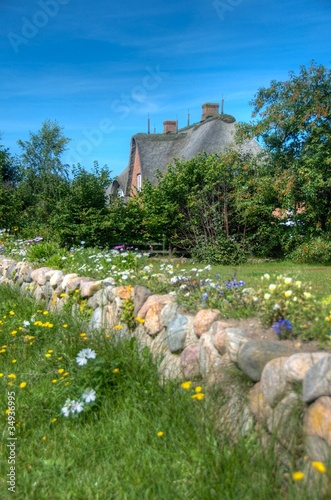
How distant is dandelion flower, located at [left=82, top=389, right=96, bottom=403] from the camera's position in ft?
10.5

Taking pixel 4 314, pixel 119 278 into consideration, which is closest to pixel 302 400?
pixel 119 278

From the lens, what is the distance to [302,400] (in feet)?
7.17

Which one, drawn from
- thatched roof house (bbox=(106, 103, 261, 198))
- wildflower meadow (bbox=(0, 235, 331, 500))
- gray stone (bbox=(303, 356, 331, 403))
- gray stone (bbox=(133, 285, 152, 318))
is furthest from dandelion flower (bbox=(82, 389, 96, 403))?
thatched roof house (bbox=(106, 103, 261, 198))

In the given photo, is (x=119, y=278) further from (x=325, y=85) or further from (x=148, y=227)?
(x=325, y=85)

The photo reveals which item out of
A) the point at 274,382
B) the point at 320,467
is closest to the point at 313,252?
the point at 274,382

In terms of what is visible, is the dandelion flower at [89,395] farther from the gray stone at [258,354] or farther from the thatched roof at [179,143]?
the thatched roof at [179,143]

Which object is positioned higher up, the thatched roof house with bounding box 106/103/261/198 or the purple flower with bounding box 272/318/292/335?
the thatched roof house with bounding box 106/103/261/198

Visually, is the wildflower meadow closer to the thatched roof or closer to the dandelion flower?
the dandelion flower

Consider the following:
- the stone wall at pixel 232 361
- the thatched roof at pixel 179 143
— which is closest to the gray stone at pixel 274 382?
the stone wall at pixel 232 361

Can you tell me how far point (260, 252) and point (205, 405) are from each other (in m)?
11.8

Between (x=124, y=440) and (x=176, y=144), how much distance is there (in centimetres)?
2500

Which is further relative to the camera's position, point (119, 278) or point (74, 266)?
point (74, 266)

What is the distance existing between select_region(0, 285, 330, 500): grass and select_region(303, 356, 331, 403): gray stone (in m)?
0.29

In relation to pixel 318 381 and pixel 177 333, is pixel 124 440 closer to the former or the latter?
pixel 177 333
